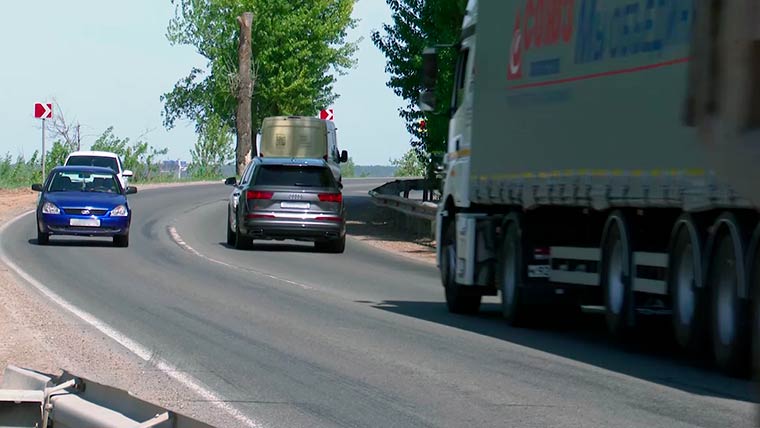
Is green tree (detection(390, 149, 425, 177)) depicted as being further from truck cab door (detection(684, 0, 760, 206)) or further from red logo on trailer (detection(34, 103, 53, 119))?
truck cab door (detection(684, 0, 760, 206))

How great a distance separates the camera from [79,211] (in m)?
26.9

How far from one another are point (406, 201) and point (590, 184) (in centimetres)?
2135

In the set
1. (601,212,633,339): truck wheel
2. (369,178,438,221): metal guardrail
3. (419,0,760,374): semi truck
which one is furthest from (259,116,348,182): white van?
(601,212,633,339): truck wheel

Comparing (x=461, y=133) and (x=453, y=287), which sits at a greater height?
(x=461, y=133)

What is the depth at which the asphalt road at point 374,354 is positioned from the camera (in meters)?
8.30

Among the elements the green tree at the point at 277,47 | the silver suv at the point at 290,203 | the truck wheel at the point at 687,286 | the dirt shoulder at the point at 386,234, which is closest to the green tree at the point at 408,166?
the green tree at the point at 277,47

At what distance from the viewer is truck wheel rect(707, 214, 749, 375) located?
9.28 metres

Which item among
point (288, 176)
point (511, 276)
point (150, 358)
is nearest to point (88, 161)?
point (288, 176)

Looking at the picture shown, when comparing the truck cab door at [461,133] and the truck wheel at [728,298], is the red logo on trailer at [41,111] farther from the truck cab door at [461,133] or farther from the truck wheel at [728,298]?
the truck wheel at [728,298]

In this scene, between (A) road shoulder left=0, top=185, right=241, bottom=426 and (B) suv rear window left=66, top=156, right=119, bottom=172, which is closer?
(A) road shoulder left=0, top=185, right=241, bottom=426

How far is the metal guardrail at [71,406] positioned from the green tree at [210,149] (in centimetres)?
6908

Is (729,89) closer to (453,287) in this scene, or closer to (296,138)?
(453,287)

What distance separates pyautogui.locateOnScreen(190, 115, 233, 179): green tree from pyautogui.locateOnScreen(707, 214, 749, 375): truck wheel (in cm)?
6654

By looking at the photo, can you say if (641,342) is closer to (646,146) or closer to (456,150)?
(646,146)
